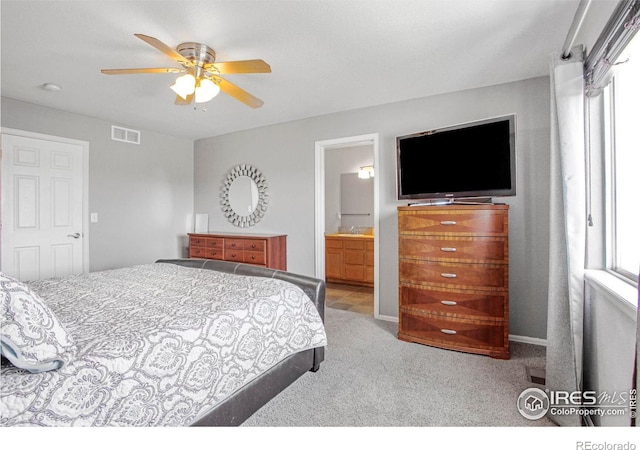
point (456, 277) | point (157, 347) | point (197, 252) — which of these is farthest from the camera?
point (197, 252)

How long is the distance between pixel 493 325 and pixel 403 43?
2256mm

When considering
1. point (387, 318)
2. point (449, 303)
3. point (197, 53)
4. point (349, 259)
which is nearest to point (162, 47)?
point (197, 53)

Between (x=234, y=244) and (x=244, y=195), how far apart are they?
2.63 feet

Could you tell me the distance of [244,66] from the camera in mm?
2037

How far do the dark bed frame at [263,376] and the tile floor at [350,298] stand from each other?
1725mm

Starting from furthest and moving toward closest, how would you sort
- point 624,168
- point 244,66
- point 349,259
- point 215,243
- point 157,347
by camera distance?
point 349,259 → point 215,243 → point 244,66 → point 624,168 → point 157,347

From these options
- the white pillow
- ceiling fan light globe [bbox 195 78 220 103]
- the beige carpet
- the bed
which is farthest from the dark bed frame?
ceiling fan light globe [bbox 195 78 220 103]

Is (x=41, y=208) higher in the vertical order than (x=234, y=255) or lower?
higher

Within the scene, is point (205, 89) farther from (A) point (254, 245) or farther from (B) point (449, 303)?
(B) point (449, 303)

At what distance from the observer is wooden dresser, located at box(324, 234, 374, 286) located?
4.90 m

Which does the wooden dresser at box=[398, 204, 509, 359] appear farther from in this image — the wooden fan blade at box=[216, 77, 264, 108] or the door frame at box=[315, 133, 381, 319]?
the wooden fan blade at box=[216, 77, 264, 108]

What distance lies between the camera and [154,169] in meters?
4.51

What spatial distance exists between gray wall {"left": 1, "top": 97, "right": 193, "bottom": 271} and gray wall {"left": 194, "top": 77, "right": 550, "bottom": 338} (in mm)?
348

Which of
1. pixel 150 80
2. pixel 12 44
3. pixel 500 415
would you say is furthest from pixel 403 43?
pixel 12 44
